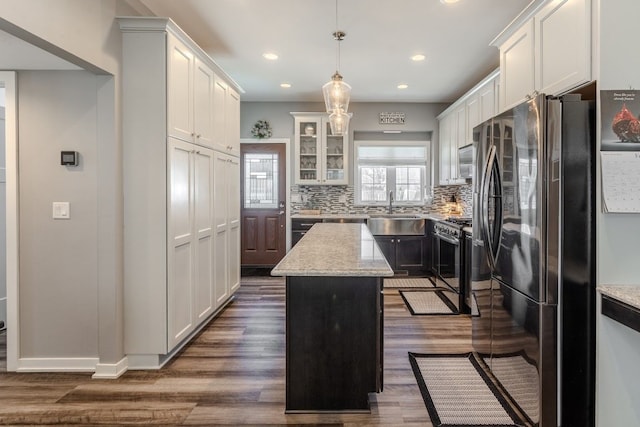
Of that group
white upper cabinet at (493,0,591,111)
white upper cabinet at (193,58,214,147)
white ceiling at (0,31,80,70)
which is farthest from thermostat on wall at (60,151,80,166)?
white upper cabinet at (493,0,591,111)

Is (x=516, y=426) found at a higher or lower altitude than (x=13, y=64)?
lower

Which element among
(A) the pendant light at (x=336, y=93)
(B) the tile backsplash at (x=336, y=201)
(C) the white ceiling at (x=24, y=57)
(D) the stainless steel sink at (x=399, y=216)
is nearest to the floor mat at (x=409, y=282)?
(D) the stainless steel sink at (x=399, y=216)

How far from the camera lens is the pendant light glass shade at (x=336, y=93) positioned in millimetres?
2918

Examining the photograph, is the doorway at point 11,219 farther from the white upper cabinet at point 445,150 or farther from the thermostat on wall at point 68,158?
the white upper cabinet at point 445,150

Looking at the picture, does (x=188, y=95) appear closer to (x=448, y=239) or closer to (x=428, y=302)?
(x=448, y=239)

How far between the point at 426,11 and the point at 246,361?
3122 millimetres

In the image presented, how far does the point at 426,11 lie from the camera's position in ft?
9.97

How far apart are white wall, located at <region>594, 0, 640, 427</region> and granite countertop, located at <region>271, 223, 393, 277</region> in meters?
1.05

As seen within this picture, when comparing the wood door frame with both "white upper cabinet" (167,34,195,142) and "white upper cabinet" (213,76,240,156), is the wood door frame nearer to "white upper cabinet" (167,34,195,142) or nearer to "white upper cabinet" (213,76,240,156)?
"white upper cabinet" (213,76,240,156)

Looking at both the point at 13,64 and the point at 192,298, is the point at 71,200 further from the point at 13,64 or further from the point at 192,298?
the point at 192,298

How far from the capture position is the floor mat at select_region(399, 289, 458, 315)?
3906 millimetres

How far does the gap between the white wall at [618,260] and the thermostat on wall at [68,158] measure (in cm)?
309

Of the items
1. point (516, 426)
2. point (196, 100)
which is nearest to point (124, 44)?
point (196, 100)

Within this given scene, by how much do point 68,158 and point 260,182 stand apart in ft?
12.3
